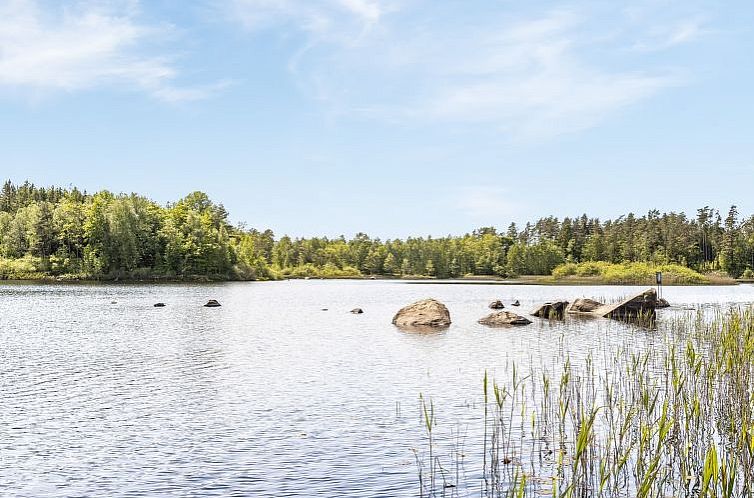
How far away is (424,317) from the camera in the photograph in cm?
4409

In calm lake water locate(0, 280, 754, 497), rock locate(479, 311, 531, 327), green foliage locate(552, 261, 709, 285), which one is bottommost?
calm lake water locate(0, 280, 754, 497)

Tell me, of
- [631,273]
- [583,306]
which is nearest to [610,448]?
[583,306]

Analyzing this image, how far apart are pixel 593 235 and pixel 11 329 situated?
176 meters

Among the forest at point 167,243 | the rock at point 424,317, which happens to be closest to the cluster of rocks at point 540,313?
the rock at point 424,317

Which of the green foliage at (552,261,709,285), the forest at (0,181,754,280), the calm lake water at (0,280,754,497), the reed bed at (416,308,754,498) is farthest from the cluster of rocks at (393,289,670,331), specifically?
the forest at (0,181,754,280)

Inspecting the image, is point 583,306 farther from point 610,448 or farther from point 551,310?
point 610,448

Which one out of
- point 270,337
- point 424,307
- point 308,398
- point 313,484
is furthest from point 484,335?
point 313,484

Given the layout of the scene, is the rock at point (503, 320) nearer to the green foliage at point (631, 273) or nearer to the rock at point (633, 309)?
the rock at point (633, 309)

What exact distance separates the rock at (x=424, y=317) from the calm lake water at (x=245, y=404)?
324 cm

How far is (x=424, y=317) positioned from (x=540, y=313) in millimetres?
12526

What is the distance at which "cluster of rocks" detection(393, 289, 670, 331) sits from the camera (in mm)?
43750

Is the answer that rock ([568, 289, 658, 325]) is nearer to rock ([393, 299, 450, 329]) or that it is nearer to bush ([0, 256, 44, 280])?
rock ([393, 299, 450, 329])

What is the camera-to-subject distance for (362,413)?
1764 centimetres

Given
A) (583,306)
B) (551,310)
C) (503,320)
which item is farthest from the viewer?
(583,306)
